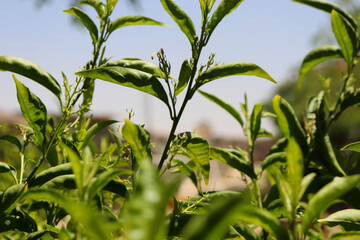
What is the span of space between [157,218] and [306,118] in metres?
0.92

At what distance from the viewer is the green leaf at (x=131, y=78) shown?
83 centimetres

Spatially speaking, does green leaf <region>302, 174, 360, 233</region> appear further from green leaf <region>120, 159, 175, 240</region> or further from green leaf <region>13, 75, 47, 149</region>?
green leaf <region>13, 75, 47, 149</region>

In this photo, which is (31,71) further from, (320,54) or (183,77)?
(320,54)

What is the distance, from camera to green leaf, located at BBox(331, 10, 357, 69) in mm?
1086

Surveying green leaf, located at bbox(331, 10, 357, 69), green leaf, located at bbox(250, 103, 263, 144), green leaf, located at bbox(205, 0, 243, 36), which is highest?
green leaf, located at bbox(205, 0, 243, 36)

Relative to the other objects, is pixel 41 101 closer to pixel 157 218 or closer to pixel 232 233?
pixel 232 233

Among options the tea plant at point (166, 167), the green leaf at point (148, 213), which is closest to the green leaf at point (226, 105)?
the tea plant at point (166, 167)

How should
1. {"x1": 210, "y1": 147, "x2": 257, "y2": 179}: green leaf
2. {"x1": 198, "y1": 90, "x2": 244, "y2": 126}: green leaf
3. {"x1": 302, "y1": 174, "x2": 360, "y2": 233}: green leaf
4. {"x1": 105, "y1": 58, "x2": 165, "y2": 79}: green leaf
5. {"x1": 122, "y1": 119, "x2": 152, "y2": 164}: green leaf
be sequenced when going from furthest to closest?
1. {"x1": 198, "y1": 90, "x2": 244, "y2": 126}: green leaf
2. {"x1": 210, "y1": 147, "x2": 257, "y2": 179}: green leaf
3. {"x1": 105, "y1": 58, "x2": 165, "y2": 79}: green leaf
4. {"x1": 122, "y1": 119, "x2": 152, "y2": 164}: green leaf
5. {"x1": 302, "y1": 174, "x2": 360, "y2": 233}: green leaf

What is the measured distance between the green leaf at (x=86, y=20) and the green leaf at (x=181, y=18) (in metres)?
0.30

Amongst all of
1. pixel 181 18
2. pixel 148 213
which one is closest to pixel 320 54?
pixel 181 18

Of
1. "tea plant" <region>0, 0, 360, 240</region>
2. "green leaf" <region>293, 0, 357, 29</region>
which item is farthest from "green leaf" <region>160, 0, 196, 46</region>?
"green leaf" <region>293, 0, 357, 29</region>

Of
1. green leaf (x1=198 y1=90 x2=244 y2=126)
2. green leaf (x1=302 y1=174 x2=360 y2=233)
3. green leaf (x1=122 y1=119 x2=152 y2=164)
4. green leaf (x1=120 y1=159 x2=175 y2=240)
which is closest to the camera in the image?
green leaf (x1=120 y1=159 x2=175 y2=240)

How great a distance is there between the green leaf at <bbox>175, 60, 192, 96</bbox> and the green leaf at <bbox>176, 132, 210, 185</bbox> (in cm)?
11

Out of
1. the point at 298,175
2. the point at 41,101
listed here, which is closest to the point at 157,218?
the point at 298,175
